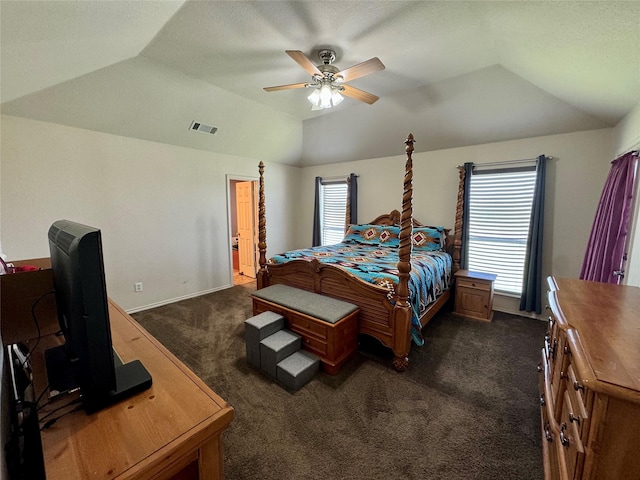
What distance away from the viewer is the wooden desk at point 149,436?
0.62m

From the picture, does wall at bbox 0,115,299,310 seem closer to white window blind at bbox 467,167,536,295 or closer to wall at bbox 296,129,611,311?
wall at bbox 296,129,611,311

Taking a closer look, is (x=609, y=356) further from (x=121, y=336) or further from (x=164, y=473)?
(x=121, y=336)

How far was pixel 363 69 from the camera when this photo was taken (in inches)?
82.7

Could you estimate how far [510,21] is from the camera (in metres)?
1.81

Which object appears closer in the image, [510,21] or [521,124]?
[510,21]

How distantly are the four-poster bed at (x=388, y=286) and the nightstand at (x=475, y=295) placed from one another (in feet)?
0.62

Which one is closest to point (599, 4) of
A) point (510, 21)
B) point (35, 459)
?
point (510, 21)

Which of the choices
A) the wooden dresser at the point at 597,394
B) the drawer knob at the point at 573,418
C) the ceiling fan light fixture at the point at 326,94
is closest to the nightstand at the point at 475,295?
the wooden dresser at the point at 597,394

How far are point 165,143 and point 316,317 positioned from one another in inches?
130

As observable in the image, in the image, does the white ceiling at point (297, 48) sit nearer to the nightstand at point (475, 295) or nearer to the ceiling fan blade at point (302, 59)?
the ceiling fan blade at point (302, 59)

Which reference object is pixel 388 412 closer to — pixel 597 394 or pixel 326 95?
pixel 597 394

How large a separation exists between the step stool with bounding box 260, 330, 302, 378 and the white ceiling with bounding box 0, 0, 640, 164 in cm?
252

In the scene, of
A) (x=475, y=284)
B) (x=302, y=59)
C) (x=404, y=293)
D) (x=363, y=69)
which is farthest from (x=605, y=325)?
(x=475, y=284)

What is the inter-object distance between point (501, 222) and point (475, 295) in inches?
42.9
